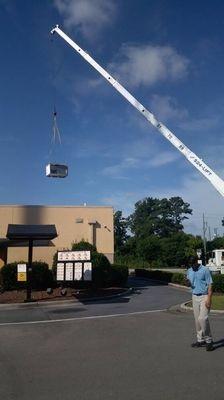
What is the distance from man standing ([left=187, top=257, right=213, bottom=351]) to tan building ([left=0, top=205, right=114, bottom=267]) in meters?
33.0

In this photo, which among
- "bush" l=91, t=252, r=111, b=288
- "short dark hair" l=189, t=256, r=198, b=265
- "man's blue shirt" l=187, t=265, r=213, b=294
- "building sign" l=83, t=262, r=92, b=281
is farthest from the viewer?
"bush" l=91, t=252, r=111, b=288

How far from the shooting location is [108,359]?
30.7 ft

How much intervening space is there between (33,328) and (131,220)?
133 metres

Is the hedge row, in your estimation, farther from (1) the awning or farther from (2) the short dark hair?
(2) the short dark hair

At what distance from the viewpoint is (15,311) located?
1881 cm

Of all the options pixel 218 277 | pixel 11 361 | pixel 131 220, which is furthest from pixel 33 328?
pixel 131 220

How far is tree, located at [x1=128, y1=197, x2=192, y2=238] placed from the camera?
5507 inches

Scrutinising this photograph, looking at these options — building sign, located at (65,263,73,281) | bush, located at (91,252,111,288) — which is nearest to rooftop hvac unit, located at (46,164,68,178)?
bush, located at (91,252,111,288)

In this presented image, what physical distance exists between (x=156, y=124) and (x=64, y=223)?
56.6ft

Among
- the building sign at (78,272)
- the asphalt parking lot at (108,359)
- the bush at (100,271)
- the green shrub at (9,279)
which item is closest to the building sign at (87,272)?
the building sign at (78,272)

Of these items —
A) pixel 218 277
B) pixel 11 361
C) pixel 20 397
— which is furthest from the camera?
pixel 218 277

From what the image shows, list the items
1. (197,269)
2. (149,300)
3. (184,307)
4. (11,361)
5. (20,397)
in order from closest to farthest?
(20,397), (11,361), (197,269), (184,307), (149,300)

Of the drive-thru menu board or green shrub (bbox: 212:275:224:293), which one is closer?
the drive-thru menu board

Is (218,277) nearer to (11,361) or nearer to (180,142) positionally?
(180,142)
